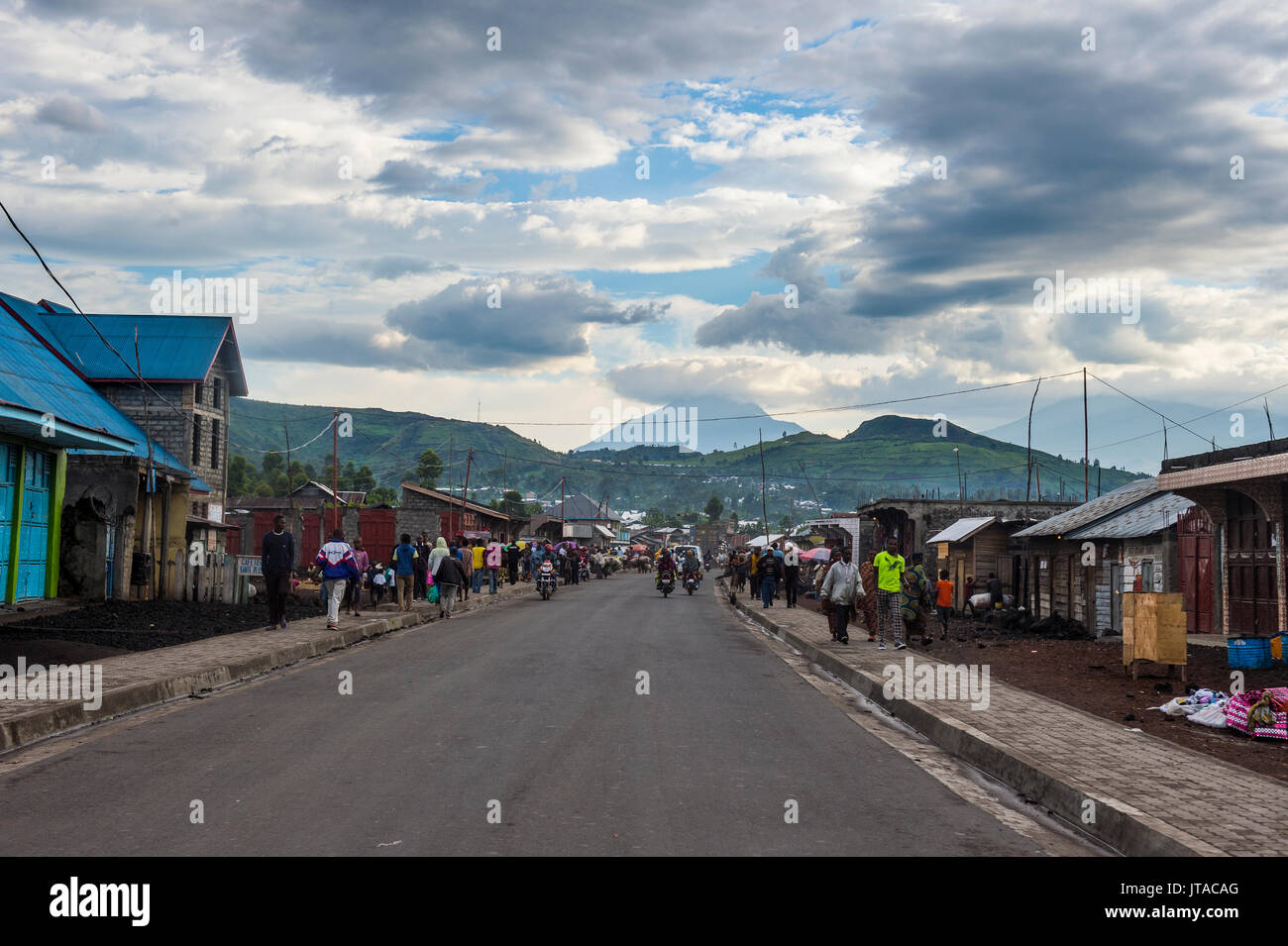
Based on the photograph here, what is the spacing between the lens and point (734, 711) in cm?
1152

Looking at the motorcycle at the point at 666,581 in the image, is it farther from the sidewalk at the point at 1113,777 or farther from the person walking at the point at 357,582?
the sidewalk at the point at 1113,777

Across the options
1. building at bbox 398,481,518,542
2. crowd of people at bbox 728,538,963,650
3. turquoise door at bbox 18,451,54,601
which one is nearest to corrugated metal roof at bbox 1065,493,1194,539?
crowd of people at bbox 728,538,963,650

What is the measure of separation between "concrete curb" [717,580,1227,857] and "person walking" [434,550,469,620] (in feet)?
47.7

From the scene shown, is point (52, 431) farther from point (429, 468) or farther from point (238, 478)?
point (238, 478)

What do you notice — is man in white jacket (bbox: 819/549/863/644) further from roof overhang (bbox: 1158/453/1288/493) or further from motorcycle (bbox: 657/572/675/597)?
motorcycle (bbox: 657/572/675/597)

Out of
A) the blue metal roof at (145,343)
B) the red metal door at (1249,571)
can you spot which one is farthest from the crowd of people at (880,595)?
the blue metal roof at (145,343)

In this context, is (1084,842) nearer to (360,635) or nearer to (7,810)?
(7,810)

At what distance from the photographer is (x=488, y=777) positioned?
25.6ft

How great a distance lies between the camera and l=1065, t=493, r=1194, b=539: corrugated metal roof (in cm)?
2375

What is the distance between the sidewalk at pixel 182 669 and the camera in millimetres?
9703

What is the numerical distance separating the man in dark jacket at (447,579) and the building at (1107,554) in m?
14.6

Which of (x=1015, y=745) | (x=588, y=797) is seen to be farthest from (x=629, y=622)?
(x=588, y=797)

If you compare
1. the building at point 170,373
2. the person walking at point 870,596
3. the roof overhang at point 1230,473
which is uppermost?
the building at point 170,373
